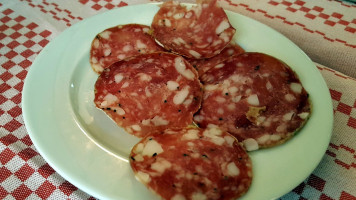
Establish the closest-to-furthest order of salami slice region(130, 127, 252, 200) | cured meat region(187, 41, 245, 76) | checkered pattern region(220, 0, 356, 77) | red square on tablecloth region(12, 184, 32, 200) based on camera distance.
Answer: salami slice region(130, 127, 252, 200), red square on tablecloth region(12, 184, 32, 200), cured meat region(187, 41, 245, 76), checkered pattern region(220, 0, 356, 77)

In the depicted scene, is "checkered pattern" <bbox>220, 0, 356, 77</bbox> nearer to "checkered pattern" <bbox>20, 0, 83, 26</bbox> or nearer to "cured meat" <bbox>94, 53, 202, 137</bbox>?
"cured meat" <bbox>94, 53, 202, 137</bbox>

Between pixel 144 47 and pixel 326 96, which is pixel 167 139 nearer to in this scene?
pixel 144 47

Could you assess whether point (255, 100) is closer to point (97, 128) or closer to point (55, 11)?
point (97, 128)

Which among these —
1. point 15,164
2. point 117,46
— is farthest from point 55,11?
point 15,164

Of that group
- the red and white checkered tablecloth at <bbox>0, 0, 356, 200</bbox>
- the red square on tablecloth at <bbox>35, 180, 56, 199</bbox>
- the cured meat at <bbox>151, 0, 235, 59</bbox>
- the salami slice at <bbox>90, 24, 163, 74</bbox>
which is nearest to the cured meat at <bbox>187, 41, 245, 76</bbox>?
the cured meat at <bbox>151, 0, 235, 59</bbox>

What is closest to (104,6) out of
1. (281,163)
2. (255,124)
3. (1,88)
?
(1,88)

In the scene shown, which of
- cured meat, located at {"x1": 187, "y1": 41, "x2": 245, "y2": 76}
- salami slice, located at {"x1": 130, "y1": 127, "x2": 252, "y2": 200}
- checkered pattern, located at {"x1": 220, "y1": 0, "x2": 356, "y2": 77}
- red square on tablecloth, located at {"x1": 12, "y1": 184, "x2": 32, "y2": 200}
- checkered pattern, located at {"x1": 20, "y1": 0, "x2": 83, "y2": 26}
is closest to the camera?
salami slice, located at {"x1": 130, "y1": 127, "x2": 252, "y2": 200}
